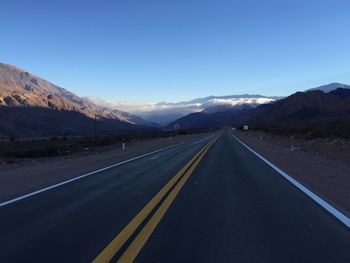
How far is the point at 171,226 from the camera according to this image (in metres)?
7.69

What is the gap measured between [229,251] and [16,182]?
10192mm

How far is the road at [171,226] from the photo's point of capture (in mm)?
6113

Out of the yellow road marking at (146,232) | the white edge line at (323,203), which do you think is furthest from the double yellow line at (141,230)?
the white edge line at (323,203)

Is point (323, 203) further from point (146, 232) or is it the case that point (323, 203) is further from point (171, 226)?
point (146, 232)

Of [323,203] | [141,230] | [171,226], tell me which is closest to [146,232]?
[141,230]

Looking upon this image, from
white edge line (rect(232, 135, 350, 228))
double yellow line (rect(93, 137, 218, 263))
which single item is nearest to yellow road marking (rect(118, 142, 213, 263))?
double yellow line (rect(93, 137, 218, 263))

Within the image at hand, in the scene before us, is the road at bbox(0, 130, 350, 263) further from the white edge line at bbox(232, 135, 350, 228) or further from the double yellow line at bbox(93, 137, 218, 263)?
the white edge line at bbox(232, 135, 350, 228)

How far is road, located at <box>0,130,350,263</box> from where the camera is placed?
6113mm

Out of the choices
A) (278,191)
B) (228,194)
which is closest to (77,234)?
(228,194)

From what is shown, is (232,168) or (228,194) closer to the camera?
(228,194)

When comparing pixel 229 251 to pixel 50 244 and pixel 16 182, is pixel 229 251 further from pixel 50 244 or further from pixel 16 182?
pixel 16 182

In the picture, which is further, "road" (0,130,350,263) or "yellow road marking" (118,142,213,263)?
"road" (0,130,350,263)

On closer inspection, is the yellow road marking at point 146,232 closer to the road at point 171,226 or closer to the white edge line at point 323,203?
the road at point 171,226

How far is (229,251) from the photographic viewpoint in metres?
6.24
